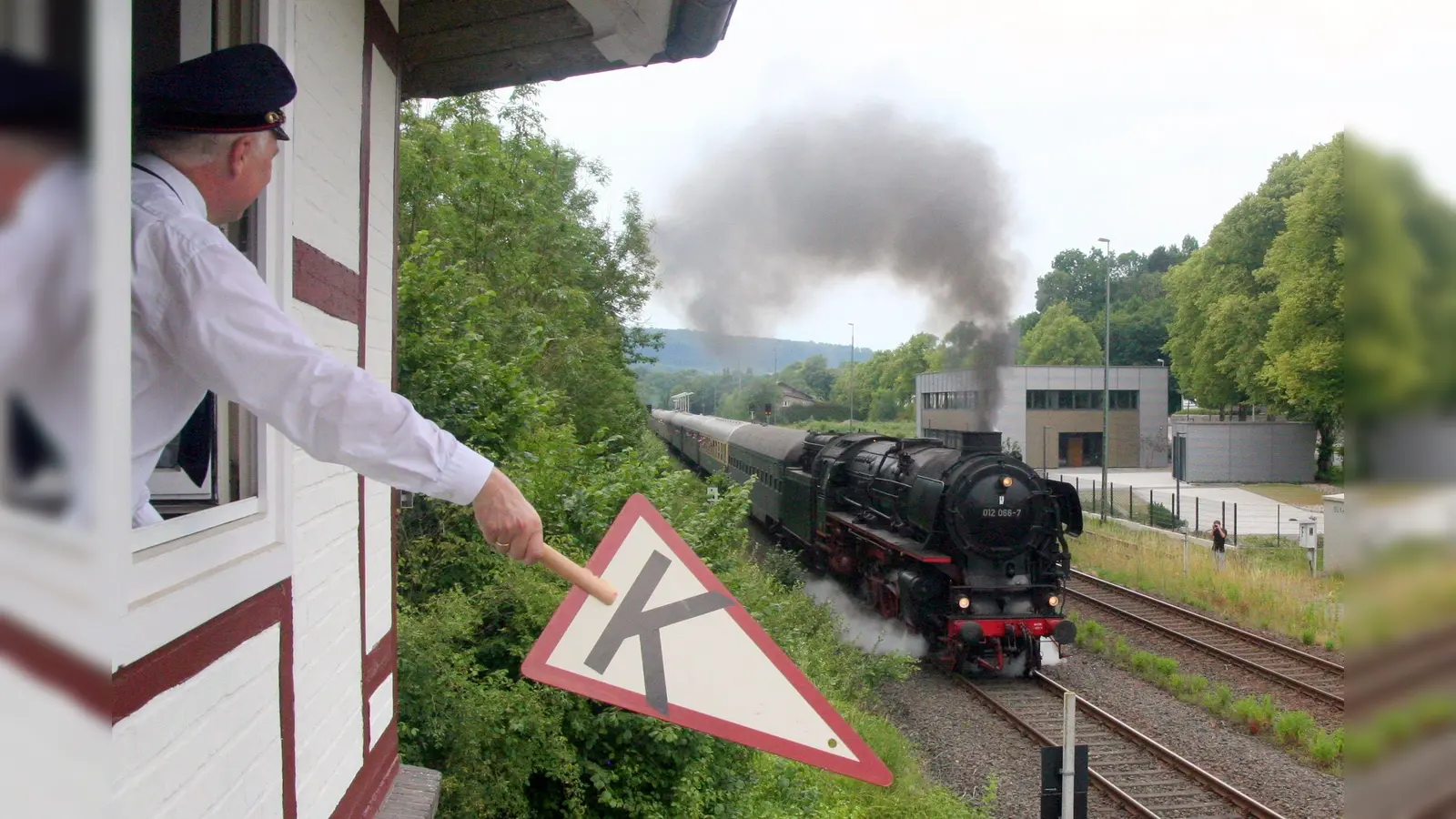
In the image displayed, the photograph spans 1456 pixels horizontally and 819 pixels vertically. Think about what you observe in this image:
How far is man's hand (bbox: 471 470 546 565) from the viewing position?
6.42 feet

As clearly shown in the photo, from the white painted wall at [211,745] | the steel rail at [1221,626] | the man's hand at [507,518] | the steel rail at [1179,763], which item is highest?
the man's hand at [507,518]

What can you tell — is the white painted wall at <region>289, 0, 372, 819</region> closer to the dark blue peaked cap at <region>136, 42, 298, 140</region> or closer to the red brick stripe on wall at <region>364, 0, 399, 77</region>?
the red brick stripe on wall at <region>364, 0, 399, 77</region>

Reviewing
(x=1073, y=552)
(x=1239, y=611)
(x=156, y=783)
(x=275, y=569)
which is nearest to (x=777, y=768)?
(x=275, y=569)

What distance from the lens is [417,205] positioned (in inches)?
639

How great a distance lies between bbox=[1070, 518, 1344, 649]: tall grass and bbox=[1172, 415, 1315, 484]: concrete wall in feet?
37.6

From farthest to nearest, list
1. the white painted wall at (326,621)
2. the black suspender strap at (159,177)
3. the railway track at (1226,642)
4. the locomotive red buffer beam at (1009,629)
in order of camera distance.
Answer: the railway track at (1226,642), the locomotive red buffer beam at (1009,629), the white painted wall at (326,621), the black suspender strap at (159,177)

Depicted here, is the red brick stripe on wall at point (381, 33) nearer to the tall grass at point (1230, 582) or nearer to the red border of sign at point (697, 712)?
the red border of sign at point (697, 712)

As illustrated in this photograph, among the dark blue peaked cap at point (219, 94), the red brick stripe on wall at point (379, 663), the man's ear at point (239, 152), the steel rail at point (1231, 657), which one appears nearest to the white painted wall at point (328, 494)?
the red brick stripe on wall at point (379, 663)

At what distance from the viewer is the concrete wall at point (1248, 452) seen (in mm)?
31672

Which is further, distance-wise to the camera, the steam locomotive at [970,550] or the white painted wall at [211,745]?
the steam locomotive at [970,550]

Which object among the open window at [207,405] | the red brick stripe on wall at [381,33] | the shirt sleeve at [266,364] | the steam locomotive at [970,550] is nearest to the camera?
the shirt sleeve at [266,364]

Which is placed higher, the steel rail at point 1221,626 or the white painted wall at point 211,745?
the white painted wall at point 211,745

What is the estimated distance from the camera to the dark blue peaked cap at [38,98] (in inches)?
20.8

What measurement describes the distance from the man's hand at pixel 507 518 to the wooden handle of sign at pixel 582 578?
0.41 feet
